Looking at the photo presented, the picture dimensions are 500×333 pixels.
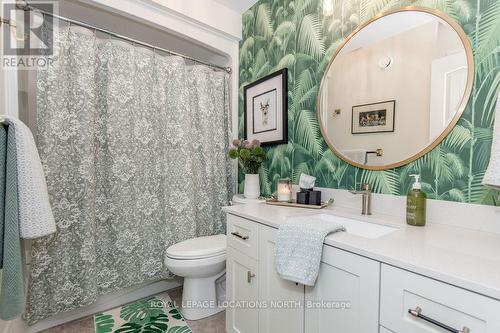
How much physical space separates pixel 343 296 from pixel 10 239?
1389 millimetres

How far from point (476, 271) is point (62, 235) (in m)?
1.96

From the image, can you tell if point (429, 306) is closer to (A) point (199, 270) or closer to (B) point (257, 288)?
(B) point (257, 288)

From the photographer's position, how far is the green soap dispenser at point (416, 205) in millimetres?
1023

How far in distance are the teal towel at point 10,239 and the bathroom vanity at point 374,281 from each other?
0.98m

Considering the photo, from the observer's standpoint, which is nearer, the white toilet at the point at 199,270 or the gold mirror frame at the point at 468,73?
the gold mirror frame at the point at 468,73

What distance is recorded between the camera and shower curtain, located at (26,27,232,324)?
57.9 inches

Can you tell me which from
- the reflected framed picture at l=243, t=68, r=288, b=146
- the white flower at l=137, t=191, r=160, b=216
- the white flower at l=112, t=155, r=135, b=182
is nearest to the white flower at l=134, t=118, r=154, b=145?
the white flower at l=112, t=155, r=135, b=182

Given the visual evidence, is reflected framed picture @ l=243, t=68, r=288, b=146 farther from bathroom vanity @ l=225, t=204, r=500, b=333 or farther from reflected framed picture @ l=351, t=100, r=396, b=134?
bathroom vanity @ l=225, t=204, r=500, b=333

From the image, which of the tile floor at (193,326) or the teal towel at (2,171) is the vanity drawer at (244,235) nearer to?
the tile floor at (193,326)

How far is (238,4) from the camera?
2150 mm

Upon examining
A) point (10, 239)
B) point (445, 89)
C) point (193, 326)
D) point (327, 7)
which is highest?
point (327, 7)

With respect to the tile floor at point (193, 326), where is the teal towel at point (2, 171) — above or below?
above

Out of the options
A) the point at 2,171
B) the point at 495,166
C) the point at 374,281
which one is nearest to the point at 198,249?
the point at 2,171

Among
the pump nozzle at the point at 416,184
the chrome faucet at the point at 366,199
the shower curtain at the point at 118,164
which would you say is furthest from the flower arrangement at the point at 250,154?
the pump nozzle at the point at 416,184
